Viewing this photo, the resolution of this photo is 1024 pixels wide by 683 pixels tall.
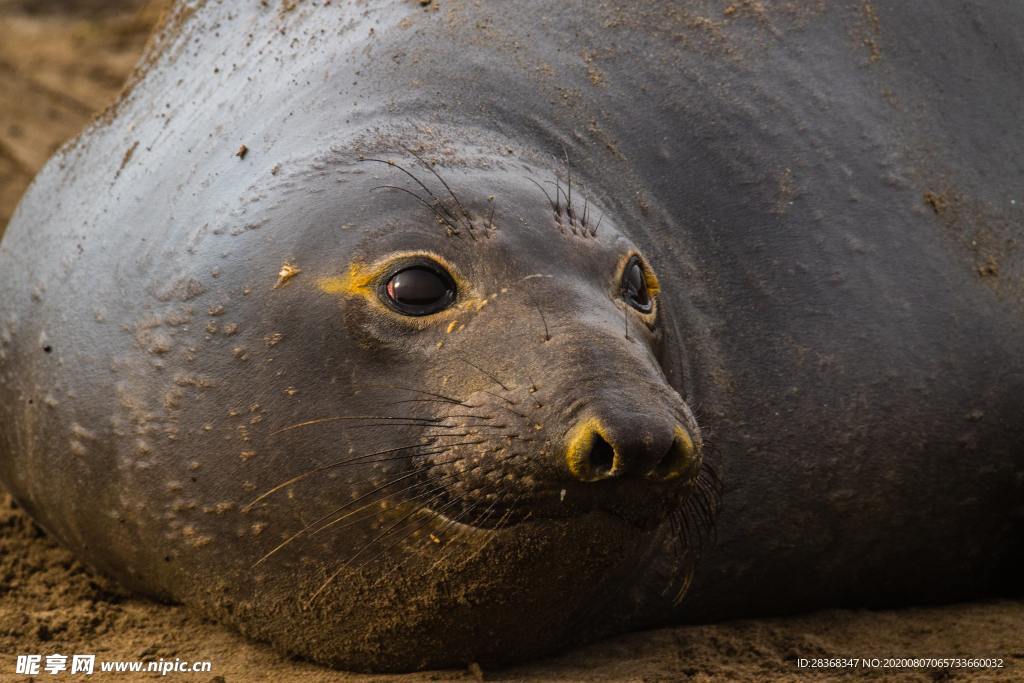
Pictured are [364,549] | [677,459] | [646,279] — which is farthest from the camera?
[646,279]

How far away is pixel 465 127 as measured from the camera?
156 inches

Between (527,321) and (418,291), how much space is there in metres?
0.26

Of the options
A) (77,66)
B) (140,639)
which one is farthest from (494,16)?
(77,66)

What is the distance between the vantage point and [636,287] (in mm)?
3695

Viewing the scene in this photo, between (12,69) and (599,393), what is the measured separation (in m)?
8.92

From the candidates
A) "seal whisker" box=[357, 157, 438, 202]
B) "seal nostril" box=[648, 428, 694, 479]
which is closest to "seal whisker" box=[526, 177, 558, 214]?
"seal whisker" box=[357, 157, 438, 202]

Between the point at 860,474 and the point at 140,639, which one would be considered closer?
the point at 140,639

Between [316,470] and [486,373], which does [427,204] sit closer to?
[486,373]

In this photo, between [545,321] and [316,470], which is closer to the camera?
[545,321]

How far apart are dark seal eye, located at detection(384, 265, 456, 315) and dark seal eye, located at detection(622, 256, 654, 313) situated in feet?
1.55

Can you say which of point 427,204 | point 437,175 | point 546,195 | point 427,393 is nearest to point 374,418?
point 427,393

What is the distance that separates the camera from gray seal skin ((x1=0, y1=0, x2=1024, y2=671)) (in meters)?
3.35

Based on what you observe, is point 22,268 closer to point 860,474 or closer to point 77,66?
point 860,474

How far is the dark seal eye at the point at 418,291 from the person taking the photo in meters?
3.38
